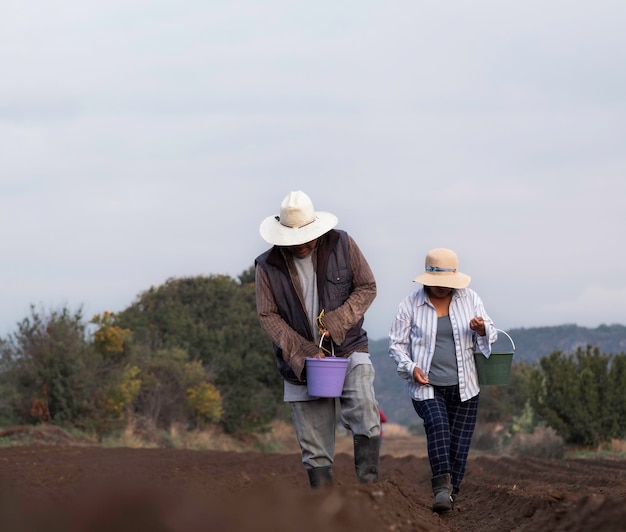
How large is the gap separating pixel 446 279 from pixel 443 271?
0.10 meters

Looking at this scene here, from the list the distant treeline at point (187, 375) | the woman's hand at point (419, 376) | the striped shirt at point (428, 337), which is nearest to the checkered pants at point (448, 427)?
the striped shirt at point (428, 337)

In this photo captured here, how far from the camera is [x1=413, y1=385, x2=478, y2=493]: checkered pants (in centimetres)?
932

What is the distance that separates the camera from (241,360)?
156 ft

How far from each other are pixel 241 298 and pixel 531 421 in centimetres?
2165

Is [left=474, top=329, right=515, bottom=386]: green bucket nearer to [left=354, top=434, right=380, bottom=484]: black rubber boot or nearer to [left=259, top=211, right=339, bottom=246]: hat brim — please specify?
[left=354, top=434, right=380, bottom=484]: black rubber boot

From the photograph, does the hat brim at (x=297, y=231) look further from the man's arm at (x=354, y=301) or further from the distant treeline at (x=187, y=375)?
the distant treeline at (x=187, y=375)

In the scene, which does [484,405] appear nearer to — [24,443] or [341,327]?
[24,443]

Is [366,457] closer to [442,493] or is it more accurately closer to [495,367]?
[442,493]

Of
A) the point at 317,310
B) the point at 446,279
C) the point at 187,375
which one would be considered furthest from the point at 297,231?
the point at 187,375

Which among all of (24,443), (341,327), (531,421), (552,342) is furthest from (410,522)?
(552,342)

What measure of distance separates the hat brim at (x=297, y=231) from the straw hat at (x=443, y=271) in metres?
1.44

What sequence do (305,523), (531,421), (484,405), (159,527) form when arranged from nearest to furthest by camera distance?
(159,527), (305,523), (531,421), (484,405)

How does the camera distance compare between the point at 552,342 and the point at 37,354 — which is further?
the point at 552,342

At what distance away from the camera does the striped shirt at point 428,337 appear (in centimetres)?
945
